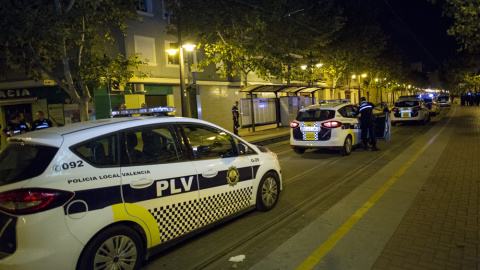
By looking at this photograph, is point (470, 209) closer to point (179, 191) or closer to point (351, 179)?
point (351, 179)

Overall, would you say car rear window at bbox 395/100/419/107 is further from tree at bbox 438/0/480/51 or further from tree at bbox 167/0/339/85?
tree at bbox 438/0/480/51

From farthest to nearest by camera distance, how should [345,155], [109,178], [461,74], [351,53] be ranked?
[461,74]
[351,53]
[345,155]
[109,178]

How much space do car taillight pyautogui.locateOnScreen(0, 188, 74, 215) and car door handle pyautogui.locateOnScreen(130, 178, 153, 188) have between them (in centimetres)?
76

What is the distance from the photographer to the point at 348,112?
11.1 metres

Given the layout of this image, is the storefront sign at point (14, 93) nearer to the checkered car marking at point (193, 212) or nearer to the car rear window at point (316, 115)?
the car rear window at point (316, 115)

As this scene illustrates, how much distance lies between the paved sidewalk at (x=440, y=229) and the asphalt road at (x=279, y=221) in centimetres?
127

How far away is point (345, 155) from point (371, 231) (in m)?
6.43

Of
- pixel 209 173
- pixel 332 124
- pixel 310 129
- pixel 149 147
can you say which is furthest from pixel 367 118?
pixel 149 147

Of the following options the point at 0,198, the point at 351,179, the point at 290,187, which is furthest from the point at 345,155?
the point at 0,198

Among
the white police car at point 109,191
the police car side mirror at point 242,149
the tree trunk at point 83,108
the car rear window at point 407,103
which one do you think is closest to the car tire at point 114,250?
the white police car at point 109,191

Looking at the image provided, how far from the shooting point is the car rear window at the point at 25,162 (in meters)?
3.10

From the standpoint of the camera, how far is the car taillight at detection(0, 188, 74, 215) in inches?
116

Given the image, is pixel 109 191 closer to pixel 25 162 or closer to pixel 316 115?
pixel 25 162

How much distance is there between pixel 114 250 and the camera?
3420mm
